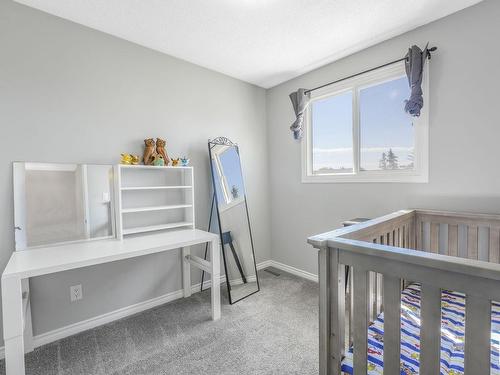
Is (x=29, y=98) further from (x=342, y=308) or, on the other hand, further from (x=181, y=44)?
(x=342, y=308)

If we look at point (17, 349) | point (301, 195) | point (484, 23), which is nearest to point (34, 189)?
point (17, 349)

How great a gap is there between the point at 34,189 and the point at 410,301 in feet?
8.76

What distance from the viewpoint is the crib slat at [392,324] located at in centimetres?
88

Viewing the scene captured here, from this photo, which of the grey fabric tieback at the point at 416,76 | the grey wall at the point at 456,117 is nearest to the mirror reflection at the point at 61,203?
the grey wall at the point at 456,117

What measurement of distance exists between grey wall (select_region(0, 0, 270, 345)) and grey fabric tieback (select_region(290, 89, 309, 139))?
2.76 ft

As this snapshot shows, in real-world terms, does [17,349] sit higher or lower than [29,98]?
lower

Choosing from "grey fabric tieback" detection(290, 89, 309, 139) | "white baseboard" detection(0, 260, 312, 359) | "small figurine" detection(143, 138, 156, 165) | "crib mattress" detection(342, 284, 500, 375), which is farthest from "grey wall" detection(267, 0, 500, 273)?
"small figurine" detection(143, 138, 156, 165)

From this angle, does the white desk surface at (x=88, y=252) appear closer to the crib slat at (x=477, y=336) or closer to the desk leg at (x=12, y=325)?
the desk leg at (x=12, y=325)

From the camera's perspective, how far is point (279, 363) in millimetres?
1622

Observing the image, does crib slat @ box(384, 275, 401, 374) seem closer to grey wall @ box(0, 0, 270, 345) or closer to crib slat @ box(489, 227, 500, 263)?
crib slat @ box(489, 227, 500, 263)

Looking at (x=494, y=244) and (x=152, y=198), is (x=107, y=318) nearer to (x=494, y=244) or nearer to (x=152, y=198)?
(x=152, y=198)

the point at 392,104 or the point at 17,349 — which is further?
the point at 392,104

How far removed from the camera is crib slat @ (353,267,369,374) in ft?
3.15

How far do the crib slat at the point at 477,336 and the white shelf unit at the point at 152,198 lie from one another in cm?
209
